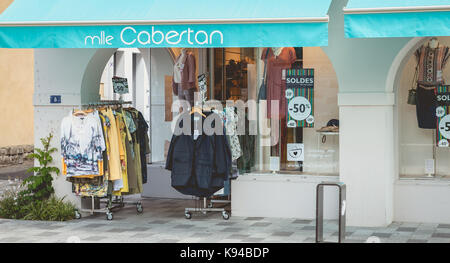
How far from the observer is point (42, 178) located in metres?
10.5

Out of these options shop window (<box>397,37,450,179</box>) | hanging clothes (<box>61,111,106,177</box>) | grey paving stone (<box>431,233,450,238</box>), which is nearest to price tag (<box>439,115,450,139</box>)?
shop window (<box>397,37,450,179</box>)

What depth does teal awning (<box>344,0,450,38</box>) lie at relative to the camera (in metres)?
7.44

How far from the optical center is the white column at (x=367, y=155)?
9.60 metres

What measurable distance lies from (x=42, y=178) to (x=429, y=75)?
5779 millimetres

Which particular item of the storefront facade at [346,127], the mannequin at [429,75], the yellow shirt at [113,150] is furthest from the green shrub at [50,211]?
the mannequin at [429,75]

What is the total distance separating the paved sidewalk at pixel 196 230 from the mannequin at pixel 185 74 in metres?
2.78

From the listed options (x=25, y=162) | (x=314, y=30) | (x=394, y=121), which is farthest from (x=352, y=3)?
(x=25, y=162)

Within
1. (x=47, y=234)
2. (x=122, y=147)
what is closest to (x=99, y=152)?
(x=122, y=147)

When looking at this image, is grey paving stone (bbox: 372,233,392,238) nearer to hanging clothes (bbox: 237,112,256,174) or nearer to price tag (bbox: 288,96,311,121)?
price tag (bbox: 288,96,311,121)

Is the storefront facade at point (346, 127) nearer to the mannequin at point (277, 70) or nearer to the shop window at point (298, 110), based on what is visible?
the shop window at point (298, 110)

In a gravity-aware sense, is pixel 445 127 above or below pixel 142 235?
above

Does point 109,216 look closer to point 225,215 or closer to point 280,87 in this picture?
point 225,215

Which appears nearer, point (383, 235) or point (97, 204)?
point (383, 235)

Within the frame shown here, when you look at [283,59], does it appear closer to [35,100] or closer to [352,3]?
[352,3]
